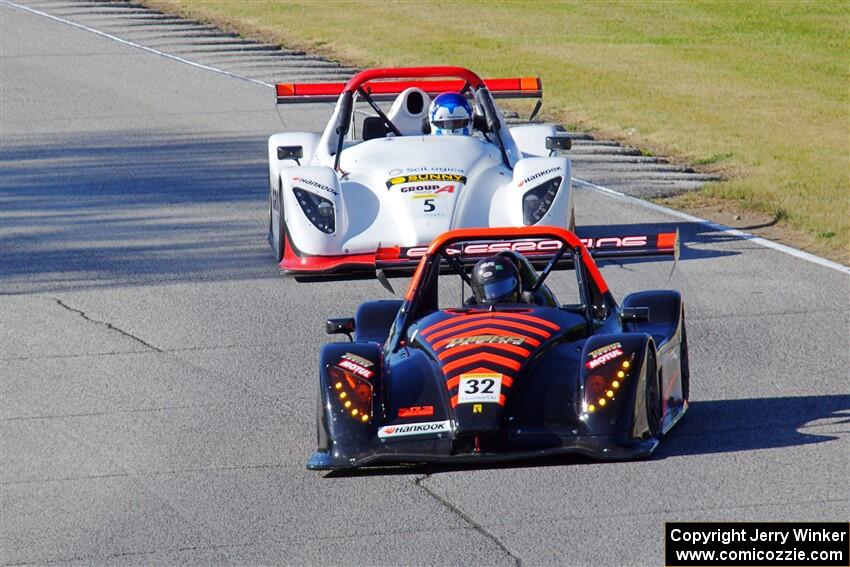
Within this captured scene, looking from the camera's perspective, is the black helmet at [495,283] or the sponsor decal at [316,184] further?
the sponsor decal at [316,184]

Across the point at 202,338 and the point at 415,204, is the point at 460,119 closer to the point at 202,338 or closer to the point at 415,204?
the point at 415,204

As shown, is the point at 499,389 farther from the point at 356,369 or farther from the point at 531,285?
the point at 531,285

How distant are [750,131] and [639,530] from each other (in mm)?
12849

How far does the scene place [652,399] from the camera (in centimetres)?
828

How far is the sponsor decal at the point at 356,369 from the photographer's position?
26.8 feet

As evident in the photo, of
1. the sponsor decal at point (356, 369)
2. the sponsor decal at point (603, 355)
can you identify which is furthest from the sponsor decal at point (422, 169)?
the sponsor decal at point (603, 355)

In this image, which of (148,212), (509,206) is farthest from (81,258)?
(509,206)

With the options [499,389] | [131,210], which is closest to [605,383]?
[499,389]

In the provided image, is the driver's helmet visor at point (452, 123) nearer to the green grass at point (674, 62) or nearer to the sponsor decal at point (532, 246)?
the sponsor decal at point (532, 246)

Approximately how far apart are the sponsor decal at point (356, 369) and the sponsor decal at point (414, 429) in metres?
0.32

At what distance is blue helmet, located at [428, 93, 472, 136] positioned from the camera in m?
13.8

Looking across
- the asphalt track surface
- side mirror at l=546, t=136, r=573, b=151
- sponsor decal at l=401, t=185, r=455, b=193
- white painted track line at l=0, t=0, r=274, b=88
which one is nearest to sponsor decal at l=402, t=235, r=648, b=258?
the asphalt track surface

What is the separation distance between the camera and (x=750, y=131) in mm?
19391

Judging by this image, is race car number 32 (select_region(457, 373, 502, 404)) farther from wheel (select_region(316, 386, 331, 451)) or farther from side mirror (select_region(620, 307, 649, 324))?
side mirror (select_region(620, 307, 649, 324))
